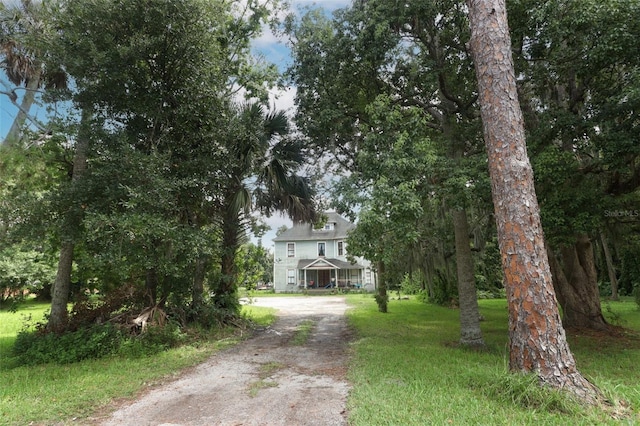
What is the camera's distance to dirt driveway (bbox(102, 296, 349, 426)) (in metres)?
3.97

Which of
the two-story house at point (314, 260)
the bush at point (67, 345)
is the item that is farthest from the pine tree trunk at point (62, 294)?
the two-story house at point (314, 260)

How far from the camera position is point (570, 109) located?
7.73 meters

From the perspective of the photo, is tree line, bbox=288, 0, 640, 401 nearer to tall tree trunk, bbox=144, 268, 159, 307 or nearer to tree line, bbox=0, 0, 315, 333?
tree line, bbox=0, 0, 315, 333

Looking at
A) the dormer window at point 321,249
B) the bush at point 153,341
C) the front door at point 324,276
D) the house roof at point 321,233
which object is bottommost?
the bush at point 153,341

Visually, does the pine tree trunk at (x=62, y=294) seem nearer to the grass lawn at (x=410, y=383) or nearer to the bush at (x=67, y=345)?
the bush at (x=67, y=345)

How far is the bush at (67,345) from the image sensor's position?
6.81 m

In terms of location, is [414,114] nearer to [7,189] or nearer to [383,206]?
[383,206]

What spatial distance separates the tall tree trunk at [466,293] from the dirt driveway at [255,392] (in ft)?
9.40

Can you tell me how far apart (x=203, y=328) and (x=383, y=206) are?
20.0ft

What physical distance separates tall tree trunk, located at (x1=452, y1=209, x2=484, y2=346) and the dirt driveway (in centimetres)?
287

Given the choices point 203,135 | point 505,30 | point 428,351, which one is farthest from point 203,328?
point 505,30

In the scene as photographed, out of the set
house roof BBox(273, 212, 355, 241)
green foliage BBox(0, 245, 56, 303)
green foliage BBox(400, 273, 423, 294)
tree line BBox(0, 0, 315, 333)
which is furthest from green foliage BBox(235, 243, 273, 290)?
house roof BBox(273, 212, 355, 241)

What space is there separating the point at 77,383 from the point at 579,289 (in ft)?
39.9

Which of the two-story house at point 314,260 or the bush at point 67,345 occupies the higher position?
the two-story house at point 314,260
